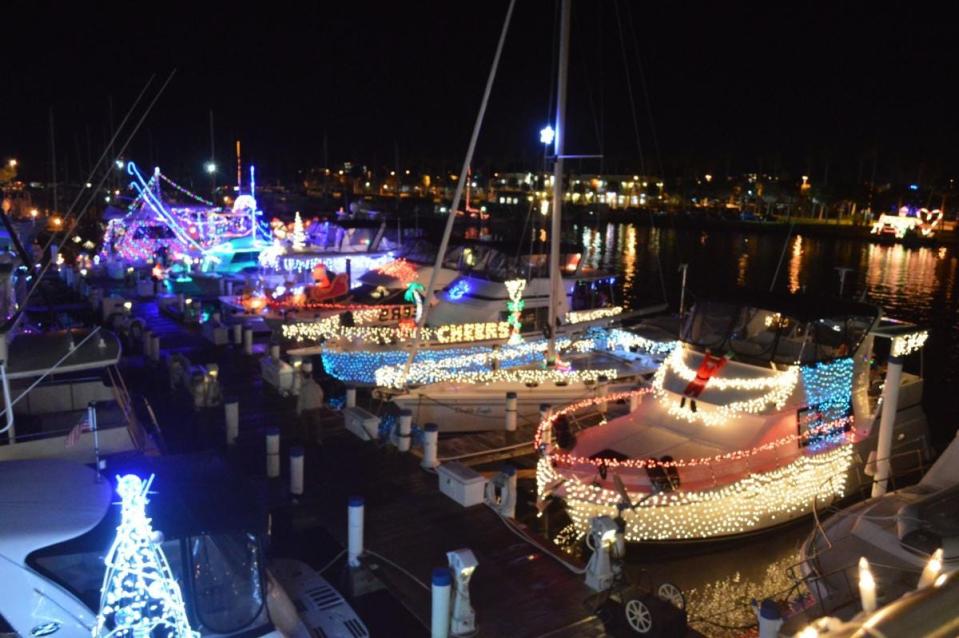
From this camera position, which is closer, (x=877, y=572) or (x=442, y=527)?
(x=877, y=572)

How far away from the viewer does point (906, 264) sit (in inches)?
2283

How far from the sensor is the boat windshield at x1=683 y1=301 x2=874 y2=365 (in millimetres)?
12516

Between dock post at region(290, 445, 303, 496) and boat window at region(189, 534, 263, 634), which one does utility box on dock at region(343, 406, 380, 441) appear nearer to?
dock post at region(290, 445, 303, 496)

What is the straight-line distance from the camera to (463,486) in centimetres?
953

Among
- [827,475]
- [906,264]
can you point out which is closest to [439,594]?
[827,475]

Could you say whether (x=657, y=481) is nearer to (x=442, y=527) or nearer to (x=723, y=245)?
(x=442, y=527)

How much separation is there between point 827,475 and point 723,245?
6465 centimetres

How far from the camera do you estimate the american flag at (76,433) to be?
9.08 meters

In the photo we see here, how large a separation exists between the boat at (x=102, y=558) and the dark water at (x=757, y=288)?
4377 millimetres

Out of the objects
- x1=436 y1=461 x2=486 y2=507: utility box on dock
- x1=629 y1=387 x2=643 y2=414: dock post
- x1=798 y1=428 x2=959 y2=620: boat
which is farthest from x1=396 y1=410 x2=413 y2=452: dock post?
x1=798 y1=428 x2=959 y2=620: boat

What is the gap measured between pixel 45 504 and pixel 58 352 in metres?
4.75

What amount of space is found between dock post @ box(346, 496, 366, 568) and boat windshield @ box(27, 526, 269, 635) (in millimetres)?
2365

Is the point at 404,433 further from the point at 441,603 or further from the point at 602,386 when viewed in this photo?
the point at 602,386

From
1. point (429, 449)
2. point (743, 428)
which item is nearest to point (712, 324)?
point (743, 428)
